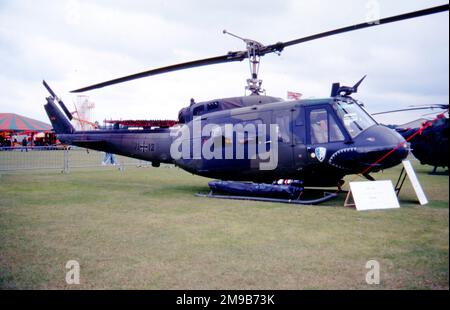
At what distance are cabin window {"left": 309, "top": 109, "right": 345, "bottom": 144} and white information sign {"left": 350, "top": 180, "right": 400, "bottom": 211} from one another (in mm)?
1054

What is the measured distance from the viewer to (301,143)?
7211 mm

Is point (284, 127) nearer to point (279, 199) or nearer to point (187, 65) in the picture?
point (279, 199)

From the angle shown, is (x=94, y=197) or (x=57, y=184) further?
(x=57, y=184)

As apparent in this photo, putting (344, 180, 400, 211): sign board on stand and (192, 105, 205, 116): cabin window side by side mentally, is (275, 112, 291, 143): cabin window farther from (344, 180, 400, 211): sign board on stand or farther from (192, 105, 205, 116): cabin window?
(192, 105, 205, 116): cabin window

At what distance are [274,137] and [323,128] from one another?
1071 mm

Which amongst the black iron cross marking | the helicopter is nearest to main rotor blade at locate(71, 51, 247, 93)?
the helicopter

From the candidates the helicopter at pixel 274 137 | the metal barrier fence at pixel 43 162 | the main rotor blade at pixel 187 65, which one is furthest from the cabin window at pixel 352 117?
the metal barrier fence at pixel 43 162

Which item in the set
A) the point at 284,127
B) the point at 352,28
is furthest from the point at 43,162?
the point at 352,28

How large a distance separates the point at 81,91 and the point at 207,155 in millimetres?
3439

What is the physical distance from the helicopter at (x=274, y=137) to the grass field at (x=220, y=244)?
989 mm

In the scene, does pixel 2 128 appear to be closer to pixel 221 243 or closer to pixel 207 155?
pixel 207 155

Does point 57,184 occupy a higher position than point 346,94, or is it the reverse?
point 346,94
